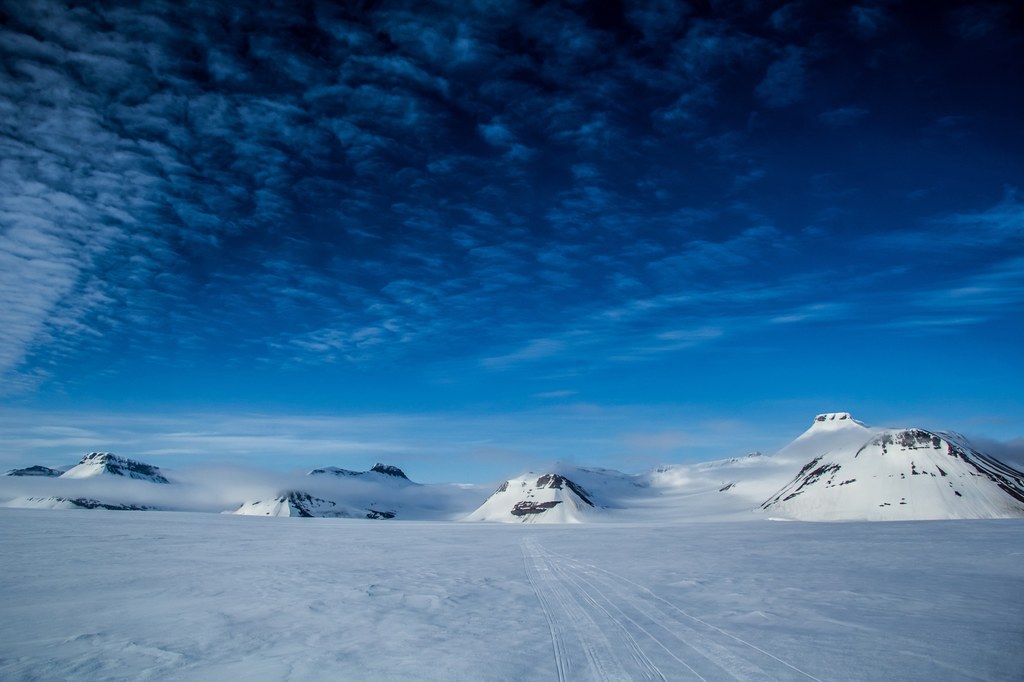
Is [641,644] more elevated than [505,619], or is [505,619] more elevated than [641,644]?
[641,644]

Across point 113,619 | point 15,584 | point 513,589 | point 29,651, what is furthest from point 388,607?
point 15,584

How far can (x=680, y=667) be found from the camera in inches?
343

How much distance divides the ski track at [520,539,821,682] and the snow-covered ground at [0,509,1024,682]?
0.05 m

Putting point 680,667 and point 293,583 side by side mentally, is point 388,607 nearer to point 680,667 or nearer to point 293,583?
point 293,583

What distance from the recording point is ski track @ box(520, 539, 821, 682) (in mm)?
8500

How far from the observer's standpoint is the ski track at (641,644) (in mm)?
8500

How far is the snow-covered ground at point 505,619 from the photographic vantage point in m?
8.82

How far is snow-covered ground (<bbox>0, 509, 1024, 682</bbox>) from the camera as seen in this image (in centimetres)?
882

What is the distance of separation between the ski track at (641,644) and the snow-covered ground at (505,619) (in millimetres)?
53

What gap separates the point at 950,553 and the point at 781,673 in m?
27.8

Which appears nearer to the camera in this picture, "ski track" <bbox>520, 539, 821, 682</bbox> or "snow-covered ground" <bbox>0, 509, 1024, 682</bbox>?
"ski track" <bbox>520, 539, 821, 682</bbox>

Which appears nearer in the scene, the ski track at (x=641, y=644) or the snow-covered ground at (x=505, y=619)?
the ski track at (x=641, y=644)

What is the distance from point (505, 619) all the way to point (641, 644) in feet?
13.1

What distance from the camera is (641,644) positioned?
10234 mm
